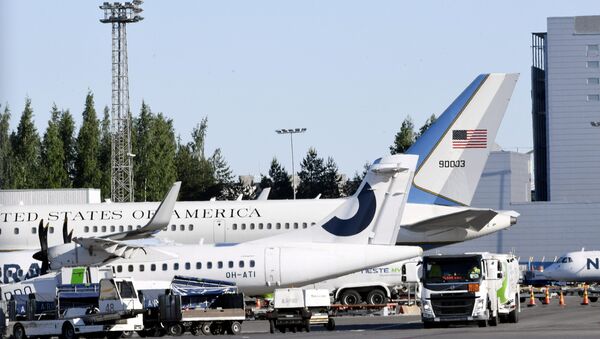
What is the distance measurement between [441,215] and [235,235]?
31.9ft

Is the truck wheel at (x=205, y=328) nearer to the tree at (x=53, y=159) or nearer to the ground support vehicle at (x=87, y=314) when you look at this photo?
the ground support vehicle at (x=87, y=314)

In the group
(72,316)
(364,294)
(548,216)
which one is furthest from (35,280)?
(548,216)

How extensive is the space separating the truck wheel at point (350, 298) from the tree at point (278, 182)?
268 feet

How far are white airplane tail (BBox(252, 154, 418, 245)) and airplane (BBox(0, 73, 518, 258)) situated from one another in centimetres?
454

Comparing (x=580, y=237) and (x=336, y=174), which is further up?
(x=336, y=174)

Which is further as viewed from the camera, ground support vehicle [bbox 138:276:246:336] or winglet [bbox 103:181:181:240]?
winglet [bbox 103:181:181:240]

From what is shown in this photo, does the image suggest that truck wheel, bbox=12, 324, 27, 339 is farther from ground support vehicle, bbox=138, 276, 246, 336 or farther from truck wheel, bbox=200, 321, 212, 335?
truck wheel, bbox=200, 321, 212, 335

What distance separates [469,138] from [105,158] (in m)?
67.2

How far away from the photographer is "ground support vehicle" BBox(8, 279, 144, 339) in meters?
37.6

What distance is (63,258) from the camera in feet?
157

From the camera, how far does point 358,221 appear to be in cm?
4531

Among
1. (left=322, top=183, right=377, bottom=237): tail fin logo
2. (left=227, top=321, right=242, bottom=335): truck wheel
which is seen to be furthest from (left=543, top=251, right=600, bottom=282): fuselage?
(left=227, top=321, right=242, bottom=335): truck wheel

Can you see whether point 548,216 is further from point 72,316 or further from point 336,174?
point 72,316

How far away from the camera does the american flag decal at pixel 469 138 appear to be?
53344 millimetres
